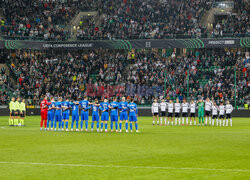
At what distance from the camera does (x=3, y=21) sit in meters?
55.2

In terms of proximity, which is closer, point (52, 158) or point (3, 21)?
point (52, 158)

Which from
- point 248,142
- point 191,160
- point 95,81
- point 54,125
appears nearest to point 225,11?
point 95,81

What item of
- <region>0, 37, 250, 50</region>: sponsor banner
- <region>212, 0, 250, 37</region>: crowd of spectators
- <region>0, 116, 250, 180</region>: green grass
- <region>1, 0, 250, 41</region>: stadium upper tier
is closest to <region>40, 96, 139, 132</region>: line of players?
<region>0, 116, 250, 180</region>: green grass

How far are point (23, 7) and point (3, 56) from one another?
22.4ft

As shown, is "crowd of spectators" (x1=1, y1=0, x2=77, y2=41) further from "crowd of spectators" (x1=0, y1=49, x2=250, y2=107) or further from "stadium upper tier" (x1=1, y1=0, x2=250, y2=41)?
"crowd of spectators" (x1=0, y1=49, x2=250, y2=107)

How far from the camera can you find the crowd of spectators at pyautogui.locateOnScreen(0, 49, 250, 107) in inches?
1829

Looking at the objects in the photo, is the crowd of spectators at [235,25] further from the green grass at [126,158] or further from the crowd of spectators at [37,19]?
the green grass at [126,158]

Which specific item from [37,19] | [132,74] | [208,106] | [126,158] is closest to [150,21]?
[132,74]

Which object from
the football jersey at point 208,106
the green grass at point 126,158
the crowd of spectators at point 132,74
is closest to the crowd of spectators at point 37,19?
the crowd of spectators at point 132,74

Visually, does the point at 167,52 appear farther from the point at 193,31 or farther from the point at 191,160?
the point at 191,160

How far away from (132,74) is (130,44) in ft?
12.7

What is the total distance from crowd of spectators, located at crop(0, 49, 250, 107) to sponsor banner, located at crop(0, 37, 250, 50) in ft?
4.17

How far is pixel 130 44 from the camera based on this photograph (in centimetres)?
5369

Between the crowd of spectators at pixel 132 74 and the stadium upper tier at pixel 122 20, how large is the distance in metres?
2.28
